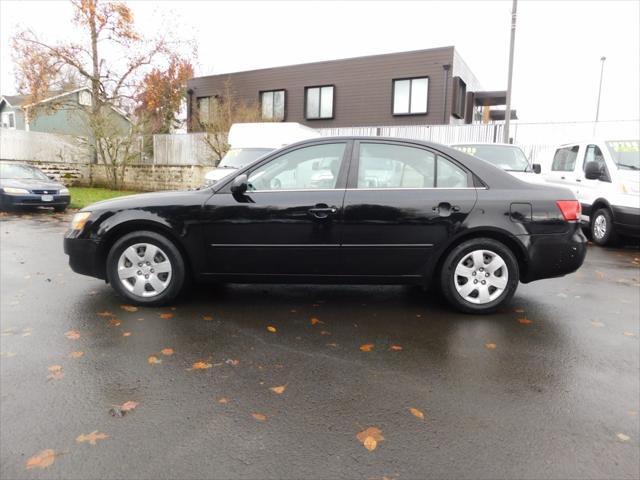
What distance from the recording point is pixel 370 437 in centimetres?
252

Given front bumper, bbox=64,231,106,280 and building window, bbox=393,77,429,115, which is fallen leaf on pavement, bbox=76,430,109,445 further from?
building window, bbox=393,77,429,115

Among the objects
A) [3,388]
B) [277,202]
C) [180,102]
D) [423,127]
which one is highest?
[180,102]

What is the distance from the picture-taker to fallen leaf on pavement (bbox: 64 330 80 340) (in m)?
3.89

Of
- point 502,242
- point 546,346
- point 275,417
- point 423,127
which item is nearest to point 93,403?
point 275,417

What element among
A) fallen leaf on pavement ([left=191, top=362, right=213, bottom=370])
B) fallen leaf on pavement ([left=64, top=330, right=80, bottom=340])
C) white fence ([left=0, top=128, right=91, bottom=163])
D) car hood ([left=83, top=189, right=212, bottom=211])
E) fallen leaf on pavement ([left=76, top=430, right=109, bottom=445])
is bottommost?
fallen leaf on pavement ([left=76, top=430, right=109, bottom=445])

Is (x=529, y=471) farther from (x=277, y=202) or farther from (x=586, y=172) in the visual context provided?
(x=586, y=172)

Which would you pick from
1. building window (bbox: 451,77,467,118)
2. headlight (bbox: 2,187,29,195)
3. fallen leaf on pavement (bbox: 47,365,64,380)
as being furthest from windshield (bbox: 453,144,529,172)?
building window (bbox: 451,77,467,118)

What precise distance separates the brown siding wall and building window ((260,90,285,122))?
1.06 ft

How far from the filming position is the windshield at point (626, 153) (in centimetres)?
866

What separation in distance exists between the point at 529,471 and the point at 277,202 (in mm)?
2972

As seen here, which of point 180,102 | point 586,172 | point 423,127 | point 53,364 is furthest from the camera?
point 180,102

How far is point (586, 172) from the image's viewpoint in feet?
29.3

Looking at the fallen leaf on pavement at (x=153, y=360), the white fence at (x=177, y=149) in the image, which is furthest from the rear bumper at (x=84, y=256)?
the white fence at (x=177, y=149)

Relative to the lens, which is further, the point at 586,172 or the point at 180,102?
the point at 180,102
